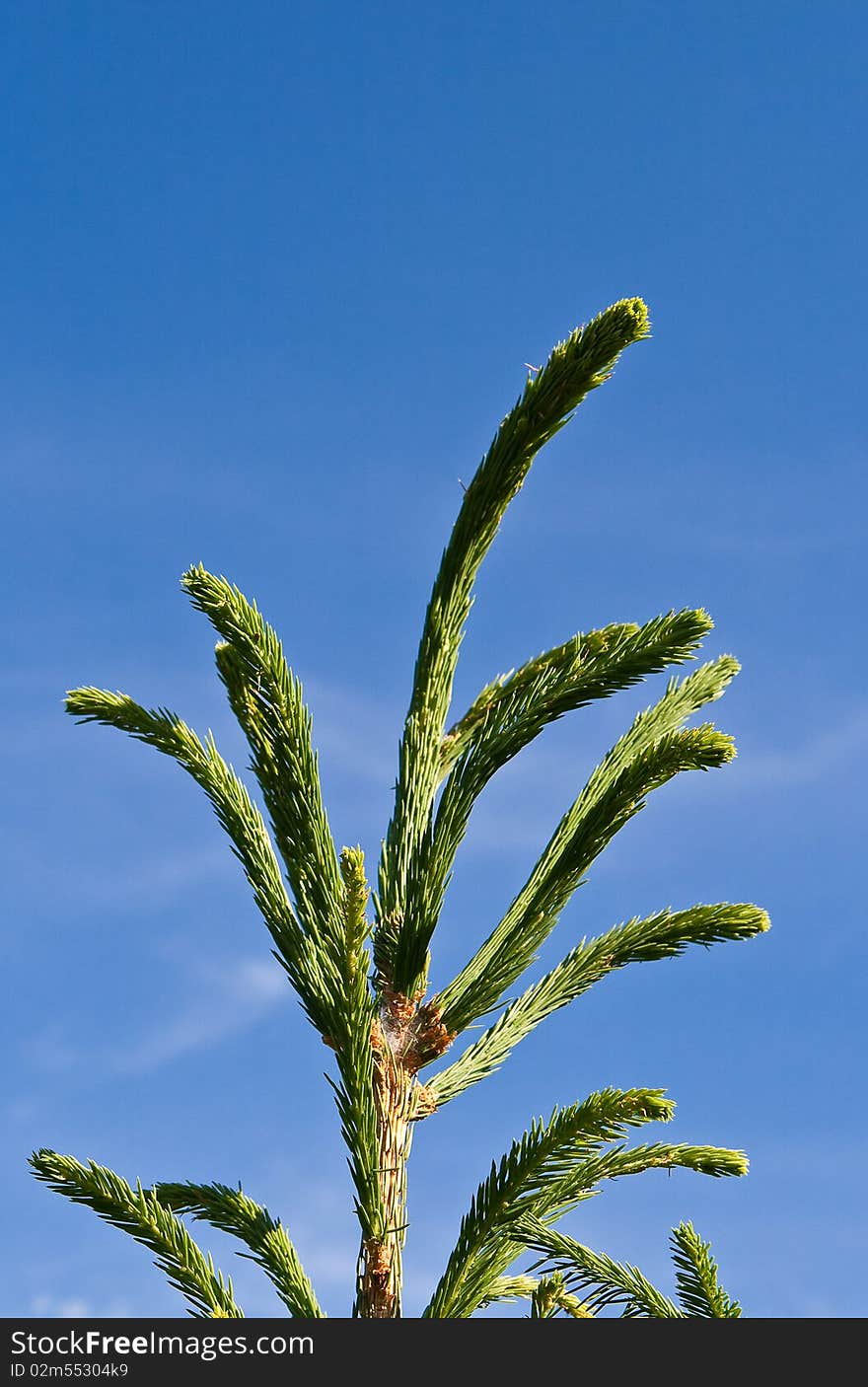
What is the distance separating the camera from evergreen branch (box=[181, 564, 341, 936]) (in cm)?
302

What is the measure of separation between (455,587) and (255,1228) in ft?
5.99

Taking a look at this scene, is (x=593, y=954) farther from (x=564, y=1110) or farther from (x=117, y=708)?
(x=117, y=708)

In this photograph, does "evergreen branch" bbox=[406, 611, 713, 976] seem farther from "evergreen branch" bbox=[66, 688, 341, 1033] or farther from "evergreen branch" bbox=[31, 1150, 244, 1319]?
"evergreen branch" bbox=[31, 1150, 244, 1319]

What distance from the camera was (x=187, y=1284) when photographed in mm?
2732

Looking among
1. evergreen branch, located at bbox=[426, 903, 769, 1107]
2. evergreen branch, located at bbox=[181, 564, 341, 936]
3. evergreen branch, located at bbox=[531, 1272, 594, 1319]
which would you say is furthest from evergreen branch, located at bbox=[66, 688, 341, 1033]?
evergreen branch, located at bbox=[531, 1272, 594, 1319]

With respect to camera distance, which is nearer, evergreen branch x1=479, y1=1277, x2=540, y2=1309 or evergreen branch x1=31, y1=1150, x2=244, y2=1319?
evergreen branch x1=31, y1=1150, x2=244, y2=1319

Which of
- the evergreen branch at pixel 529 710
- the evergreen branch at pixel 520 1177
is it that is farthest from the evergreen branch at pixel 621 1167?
the evergreen branch at pixel 529 710

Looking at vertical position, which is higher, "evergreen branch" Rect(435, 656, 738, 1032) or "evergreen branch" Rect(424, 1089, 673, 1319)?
"evergreen branch" Rect(435, 656, 738, 1032)

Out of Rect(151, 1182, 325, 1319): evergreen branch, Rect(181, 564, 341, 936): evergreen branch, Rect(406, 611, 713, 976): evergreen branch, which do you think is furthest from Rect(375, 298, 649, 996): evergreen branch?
Rect(151, 1182, 325, 1319): evergreen branch

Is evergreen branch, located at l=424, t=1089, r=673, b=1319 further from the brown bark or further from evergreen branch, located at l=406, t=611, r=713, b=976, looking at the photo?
evergreen branch, located at l=406, t=611, r=713, b=976

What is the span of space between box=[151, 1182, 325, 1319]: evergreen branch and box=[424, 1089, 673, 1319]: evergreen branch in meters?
0.31

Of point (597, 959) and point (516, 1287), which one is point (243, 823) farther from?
point (516, 1287)

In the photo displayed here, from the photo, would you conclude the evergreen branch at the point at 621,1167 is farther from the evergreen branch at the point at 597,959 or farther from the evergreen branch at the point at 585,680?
the evergreen branch at the point at 585,680

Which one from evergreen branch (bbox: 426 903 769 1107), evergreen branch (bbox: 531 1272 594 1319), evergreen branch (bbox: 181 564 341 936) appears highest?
evergreen branch (bbox: 181 564 341 936)
